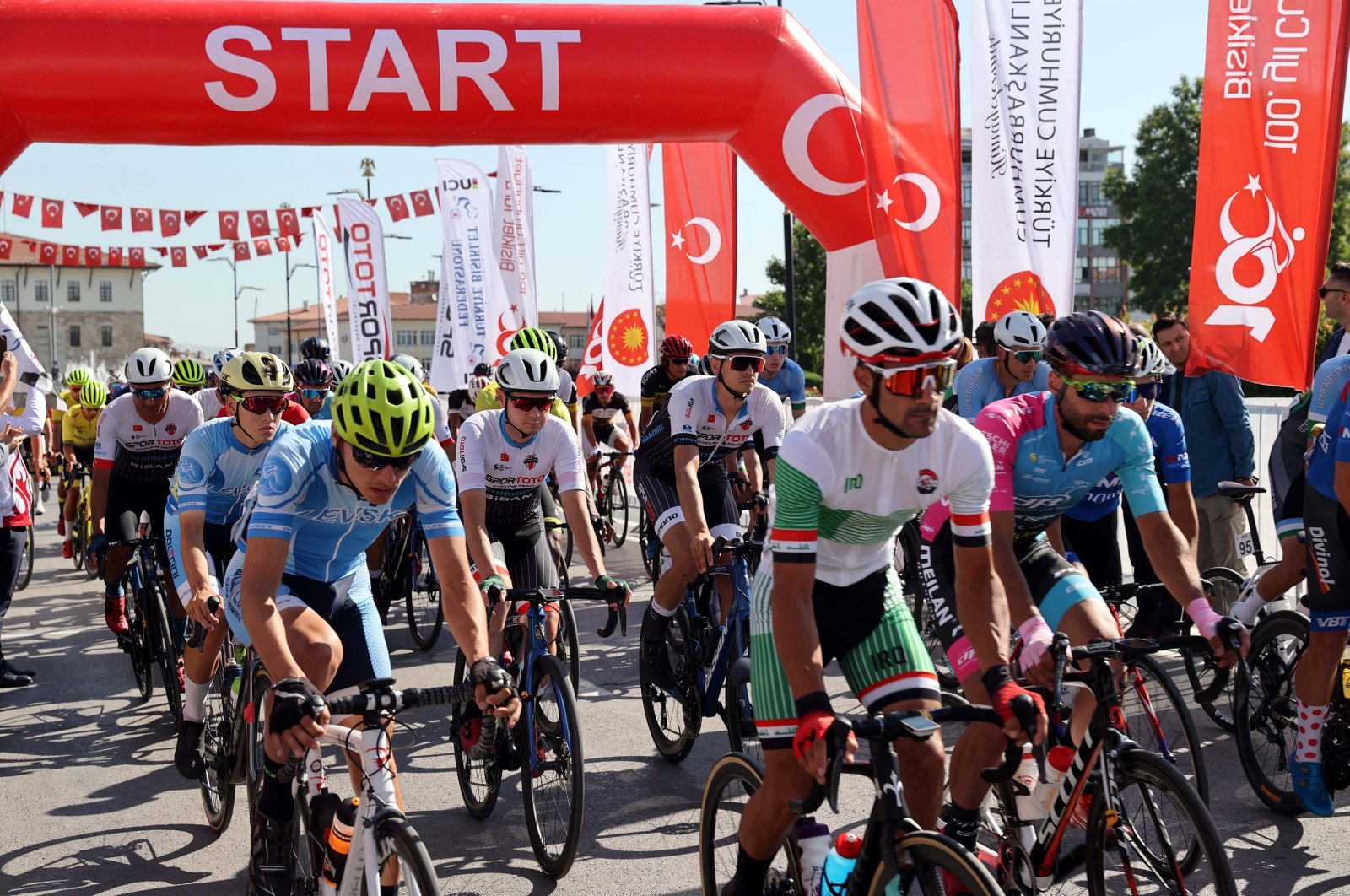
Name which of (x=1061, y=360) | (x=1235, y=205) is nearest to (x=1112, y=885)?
(x=1061, y=360)

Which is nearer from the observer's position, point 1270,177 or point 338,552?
point 338,552

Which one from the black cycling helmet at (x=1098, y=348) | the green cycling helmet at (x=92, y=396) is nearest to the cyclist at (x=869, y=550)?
the black cycling helmet at (x=1098, y=348)

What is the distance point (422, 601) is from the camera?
393 inches

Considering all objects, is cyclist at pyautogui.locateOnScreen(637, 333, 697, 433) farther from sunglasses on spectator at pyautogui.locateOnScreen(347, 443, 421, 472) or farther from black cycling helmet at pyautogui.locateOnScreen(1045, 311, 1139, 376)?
sunglasses on spectator at pyautogui.locateOnScreen(347, 443, 421, 472)

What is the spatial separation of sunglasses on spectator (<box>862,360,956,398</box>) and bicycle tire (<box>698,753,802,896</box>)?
3.77ft

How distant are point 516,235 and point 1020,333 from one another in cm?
1125

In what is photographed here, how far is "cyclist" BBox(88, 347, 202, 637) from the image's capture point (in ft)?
26.3

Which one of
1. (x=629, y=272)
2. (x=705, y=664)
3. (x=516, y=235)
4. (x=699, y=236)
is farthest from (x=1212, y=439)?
(x=516, y=235)

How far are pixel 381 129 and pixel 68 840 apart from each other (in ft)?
16.9

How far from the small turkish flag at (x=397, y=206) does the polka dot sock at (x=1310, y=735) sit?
25191 millimetres

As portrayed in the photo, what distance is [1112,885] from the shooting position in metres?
3.57

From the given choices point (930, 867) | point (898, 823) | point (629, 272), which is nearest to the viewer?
point (930, 867)

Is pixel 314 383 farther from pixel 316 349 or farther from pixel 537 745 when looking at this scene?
pixel 537 745

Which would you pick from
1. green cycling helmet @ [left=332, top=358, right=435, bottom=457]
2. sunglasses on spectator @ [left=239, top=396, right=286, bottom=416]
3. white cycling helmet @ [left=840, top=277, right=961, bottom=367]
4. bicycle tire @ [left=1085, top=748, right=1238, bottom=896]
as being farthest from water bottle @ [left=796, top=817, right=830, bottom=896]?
sunglasses on spectator @ [left=239, top=396, right=286, bottom=416]
